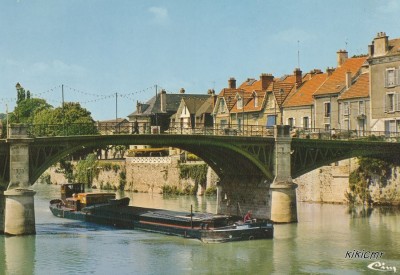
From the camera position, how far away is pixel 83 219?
6247cm

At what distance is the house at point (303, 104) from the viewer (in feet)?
268

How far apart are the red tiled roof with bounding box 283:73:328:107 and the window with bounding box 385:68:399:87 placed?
36.6 feet

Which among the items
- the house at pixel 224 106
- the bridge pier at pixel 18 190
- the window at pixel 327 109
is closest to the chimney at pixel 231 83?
the house at pixel 224 106

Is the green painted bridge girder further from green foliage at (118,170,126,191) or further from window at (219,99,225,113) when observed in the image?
green foliage at (118,170,126,191)

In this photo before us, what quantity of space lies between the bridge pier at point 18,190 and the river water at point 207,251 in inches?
34.2

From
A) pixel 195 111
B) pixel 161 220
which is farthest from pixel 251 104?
pixel 161 220

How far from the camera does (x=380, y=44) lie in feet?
237

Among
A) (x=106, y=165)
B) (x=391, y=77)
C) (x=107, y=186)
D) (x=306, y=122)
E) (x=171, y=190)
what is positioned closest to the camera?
(x=391, y=77)

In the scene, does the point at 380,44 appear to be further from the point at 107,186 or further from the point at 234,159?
the point at 107,186

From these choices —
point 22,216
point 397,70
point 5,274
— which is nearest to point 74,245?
point 22,216

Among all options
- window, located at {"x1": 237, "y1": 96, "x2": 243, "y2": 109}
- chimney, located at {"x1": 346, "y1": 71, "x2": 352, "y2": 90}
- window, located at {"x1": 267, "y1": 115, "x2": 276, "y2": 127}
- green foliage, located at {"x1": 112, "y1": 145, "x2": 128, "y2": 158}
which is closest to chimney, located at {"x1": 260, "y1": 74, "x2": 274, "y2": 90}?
window, located at {"x1": 237, "y1": 96, "x2": 243, "y2": 109}

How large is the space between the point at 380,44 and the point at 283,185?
75.4ft

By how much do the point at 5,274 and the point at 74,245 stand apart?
8785 mm

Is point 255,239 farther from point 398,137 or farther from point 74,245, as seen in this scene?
point 398,137
